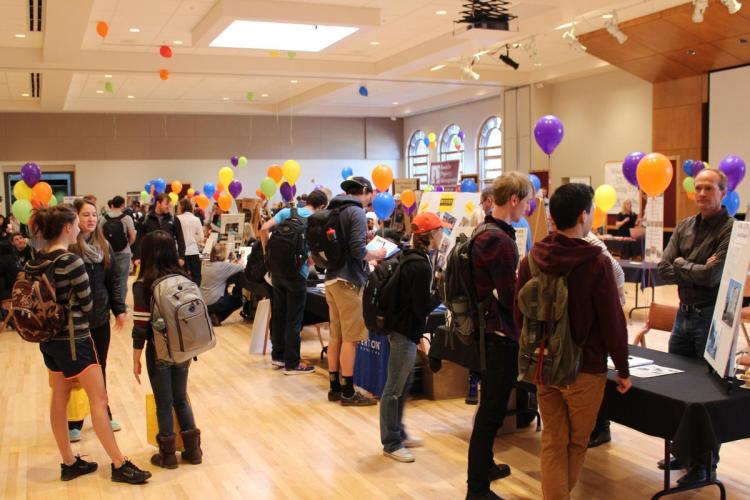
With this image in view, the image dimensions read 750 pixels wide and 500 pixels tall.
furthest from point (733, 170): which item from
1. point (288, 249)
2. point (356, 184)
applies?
point (288, 249)

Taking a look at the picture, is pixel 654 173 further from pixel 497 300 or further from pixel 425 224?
pixel 497 300

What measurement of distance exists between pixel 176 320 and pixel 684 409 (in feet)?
7.87

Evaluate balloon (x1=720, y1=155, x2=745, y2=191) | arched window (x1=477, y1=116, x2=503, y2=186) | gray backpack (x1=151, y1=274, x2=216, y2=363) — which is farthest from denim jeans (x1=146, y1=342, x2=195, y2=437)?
arched window (x1=477, y1=116, x2=503, y2=186)

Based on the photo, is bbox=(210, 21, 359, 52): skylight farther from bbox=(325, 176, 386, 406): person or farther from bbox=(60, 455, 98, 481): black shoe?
bbox=(60, 455, 98, 481): black shoe

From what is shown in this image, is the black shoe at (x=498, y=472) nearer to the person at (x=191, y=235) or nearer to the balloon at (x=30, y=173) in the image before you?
the person at (x=191, y=235)

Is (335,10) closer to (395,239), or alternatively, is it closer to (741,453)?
(395,239)

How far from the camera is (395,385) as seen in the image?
13.2ft

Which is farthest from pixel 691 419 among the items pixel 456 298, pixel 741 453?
pixel 741 453

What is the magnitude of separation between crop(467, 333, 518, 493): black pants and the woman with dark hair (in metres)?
2.16

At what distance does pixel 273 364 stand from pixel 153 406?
2299 millimetres

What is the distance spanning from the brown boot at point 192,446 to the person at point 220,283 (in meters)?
4.37

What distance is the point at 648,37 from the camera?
1149 centimetres

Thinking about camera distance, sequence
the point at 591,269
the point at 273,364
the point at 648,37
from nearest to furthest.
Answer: the point at 591,269
the point at 273,364
the point at 648,37

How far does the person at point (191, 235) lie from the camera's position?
9.04 m
